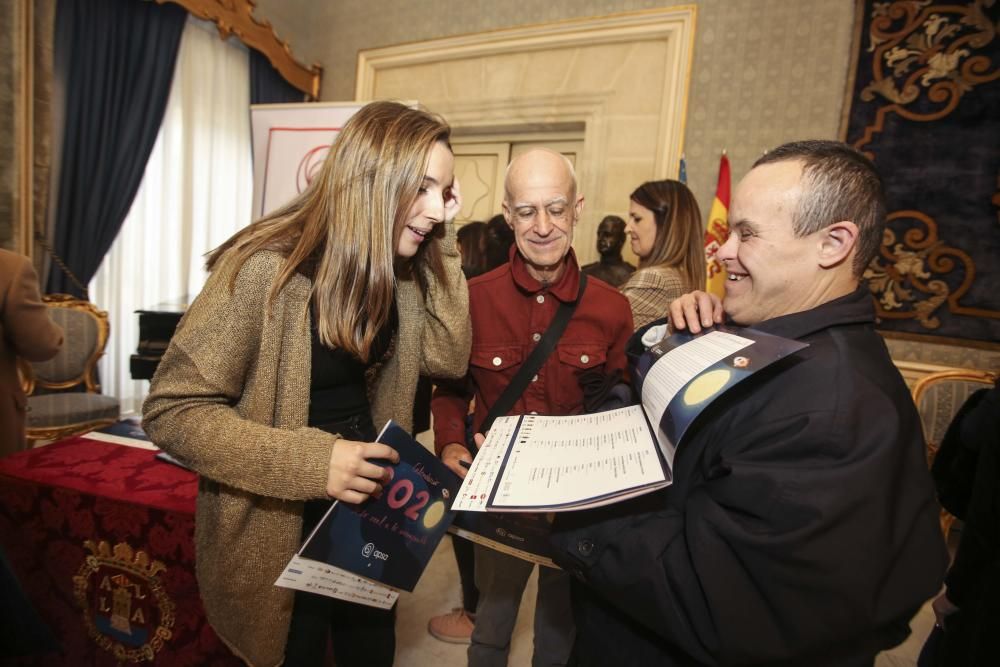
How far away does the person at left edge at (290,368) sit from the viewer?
1.00 meters

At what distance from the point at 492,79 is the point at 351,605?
14.7 feet

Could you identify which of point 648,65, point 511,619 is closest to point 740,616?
point 511,619

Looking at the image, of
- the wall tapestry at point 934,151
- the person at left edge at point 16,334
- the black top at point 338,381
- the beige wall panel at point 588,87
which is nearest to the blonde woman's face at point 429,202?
the black top at point 338,381

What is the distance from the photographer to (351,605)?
4.32 ft

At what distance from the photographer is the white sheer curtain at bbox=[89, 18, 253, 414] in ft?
13.8

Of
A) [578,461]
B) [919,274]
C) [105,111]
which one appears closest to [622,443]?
[578,461]

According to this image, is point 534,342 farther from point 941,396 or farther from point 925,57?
point 925,57

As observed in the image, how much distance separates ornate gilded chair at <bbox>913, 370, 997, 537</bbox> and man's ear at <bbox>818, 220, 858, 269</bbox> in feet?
8.60

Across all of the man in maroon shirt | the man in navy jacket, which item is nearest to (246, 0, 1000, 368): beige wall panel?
the man in maroon shirt

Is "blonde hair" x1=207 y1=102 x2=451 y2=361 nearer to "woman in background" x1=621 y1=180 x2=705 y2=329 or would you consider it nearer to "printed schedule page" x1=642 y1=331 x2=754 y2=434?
"printed schedule page" x1=642 y1=331 x2=754 y2=434

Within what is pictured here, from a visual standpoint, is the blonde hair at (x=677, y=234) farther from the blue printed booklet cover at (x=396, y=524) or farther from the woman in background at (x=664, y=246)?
the blue printed booklet cover at (x=396, y=524)

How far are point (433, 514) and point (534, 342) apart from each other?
2.09 feet

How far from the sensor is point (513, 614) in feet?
5.24

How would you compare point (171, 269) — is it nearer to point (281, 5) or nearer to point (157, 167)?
point (157, 167)
